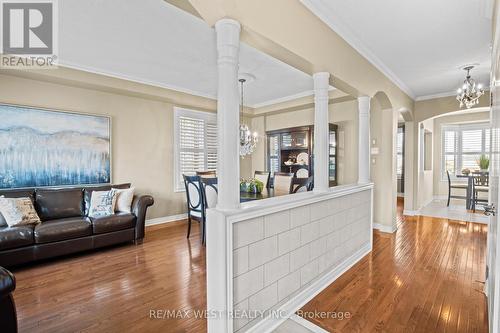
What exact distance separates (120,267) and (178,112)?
3.16 meters

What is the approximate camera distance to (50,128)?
3594 millimetres

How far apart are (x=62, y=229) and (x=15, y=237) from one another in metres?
0.43

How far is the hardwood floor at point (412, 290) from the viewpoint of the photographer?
6.29 feet

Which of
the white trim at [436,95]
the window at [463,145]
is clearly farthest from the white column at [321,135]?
the window at [463,145]

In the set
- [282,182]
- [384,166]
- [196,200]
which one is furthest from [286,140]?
[196,200]

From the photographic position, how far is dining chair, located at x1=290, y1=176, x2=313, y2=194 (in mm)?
3625

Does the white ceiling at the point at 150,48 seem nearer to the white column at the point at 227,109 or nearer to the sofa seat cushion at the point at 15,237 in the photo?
the white column at the point at 227,109

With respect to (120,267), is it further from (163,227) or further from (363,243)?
(363,243)

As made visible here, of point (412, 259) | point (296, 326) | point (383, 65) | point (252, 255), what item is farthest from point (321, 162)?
point (383, 65)

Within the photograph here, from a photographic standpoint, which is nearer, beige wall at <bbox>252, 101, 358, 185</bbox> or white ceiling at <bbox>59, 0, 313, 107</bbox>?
white ceiling at <bbox>59, 0, 313, 107</bbox>

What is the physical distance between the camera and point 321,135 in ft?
8.53

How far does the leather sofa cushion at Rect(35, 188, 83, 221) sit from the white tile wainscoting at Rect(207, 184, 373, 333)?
3.04 meters

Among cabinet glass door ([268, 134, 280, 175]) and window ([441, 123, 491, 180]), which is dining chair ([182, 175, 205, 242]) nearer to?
cabinet glass door ([268, 134, 280, 175])

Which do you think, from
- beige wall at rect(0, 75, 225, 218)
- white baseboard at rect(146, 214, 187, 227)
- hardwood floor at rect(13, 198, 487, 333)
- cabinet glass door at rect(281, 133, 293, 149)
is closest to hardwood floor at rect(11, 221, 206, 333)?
hardwood floor at rect(13, 198, 487, 333)
